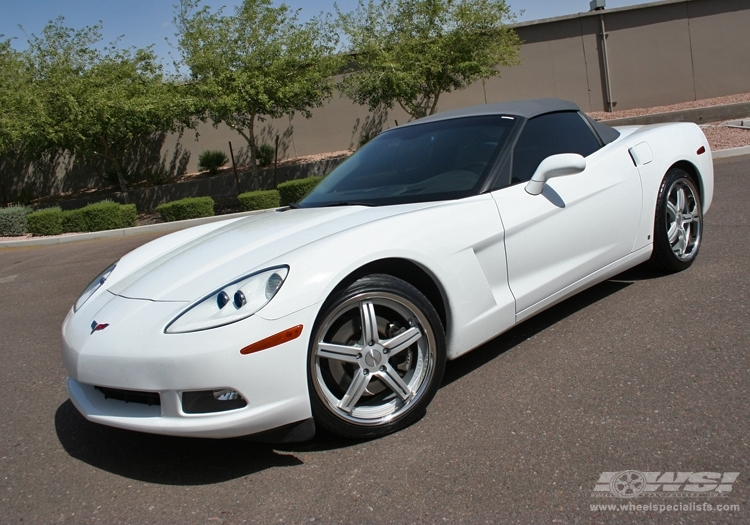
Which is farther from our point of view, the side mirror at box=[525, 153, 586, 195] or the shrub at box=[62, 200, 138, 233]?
the shrub at box=[62, 200, 138, 233]

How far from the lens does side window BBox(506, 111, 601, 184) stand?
3.91 m

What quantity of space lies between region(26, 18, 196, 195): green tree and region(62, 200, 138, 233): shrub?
10.8 ft

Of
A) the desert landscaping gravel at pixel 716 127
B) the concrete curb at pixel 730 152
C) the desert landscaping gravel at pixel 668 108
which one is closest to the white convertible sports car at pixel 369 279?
the concrete curb at pixel 730 152

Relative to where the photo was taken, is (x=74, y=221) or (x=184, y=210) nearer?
(x=74, y=221)

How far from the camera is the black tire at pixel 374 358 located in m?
2.84

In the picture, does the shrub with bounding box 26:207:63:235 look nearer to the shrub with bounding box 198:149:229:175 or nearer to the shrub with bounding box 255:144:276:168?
the shrub with bounding box 198:149:229:175

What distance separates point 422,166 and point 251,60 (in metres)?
14.3

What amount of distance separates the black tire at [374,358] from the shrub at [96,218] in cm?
1294

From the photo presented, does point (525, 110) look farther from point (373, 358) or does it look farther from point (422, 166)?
point (373, 358)

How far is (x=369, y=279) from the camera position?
2.96 metres

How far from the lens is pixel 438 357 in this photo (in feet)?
10.3

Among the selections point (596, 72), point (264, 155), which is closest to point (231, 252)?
point (264, 155)
